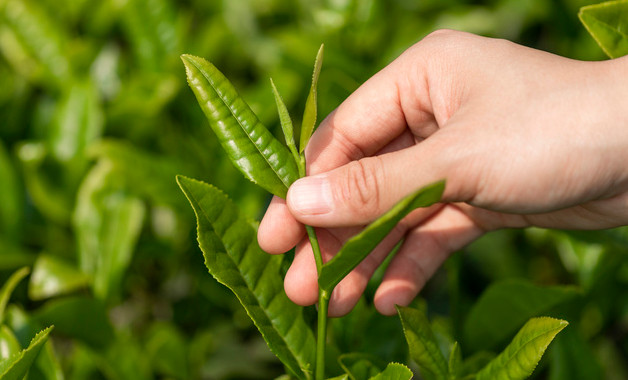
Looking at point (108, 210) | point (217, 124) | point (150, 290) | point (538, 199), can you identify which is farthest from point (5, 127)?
point (538, 199)

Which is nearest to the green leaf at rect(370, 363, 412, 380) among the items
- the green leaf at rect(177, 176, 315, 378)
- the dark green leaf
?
the green leaf at rect(177, 176, 315, 378)

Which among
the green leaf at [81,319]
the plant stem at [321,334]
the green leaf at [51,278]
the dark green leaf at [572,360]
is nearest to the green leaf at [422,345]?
the plant stem at [321,334]

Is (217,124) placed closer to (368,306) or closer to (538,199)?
(538,199)

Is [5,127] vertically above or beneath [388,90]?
beneath

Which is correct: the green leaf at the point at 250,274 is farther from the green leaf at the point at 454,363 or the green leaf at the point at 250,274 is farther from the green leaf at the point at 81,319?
the green leaf at the point at 81,319

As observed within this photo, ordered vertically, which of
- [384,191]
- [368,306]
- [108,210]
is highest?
[384,191]

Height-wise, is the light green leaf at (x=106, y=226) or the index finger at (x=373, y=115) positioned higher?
→ the index finger at (x=373, y=115)
